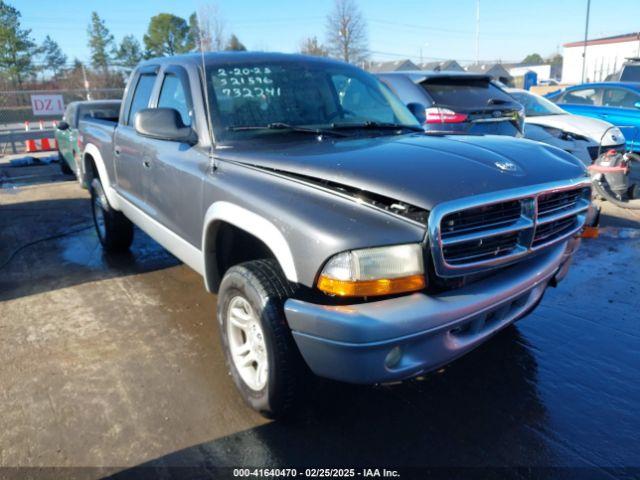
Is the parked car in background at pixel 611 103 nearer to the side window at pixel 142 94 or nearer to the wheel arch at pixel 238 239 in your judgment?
the side window at pixel 142 94

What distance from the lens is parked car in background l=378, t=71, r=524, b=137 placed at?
6426 millimetres

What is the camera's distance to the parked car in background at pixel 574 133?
8.10 m

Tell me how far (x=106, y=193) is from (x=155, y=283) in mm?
1063

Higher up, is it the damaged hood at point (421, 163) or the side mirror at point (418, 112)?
the side mirror at point (418, 112)

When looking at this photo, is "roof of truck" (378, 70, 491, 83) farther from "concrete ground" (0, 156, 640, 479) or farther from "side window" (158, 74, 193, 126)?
"side window" (158, 74, 193, 126)

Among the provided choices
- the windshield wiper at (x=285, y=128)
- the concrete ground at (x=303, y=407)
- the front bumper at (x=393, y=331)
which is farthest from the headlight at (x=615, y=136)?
the front bumper at (x=393, y=331)

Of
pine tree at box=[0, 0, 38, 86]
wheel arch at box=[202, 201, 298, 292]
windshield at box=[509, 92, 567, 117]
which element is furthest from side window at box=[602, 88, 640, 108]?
pine tree at box=[0, 0, 38, 86]

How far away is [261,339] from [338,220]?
83 cm

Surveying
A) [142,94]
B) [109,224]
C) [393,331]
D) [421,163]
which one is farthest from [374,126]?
[109,224]

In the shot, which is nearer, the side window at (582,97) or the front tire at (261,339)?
the front tire at (261,339)

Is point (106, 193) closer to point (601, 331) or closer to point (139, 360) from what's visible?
point (139, 360)

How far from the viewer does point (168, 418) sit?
9.39ft

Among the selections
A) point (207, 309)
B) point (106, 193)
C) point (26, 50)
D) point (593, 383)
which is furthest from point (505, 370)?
point (26, 50)

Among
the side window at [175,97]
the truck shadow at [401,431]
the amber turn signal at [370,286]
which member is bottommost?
the truck shadow at [401,431]
